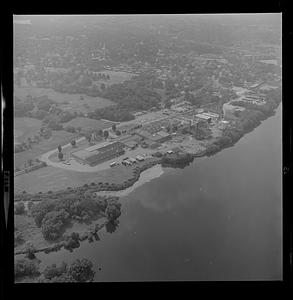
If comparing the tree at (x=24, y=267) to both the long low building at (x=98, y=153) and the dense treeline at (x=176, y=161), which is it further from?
the dense treeline at (x=176, y=161)

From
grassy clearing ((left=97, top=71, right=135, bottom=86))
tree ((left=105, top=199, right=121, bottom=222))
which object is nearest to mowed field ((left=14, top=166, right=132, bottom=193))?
tree ((left=105, top=199, right=121, bottom=222))

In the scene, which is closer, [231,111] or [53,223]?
[53,223]

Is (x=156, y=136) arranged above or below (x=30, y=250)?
above

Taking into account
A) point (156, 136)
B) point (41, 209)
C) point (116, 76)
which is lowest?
point (41, 209)

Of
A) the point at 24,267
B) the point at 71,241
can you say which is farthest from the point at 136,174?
the point at 24,267

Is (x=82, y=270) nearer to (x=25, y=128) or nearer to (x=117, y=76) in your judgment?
(x=25, y=128)
